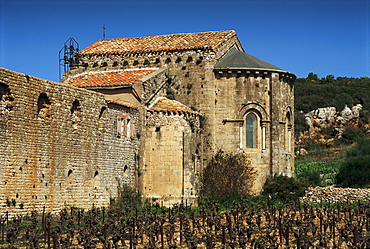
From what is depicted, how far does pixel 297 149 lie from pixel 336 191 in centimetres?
2721

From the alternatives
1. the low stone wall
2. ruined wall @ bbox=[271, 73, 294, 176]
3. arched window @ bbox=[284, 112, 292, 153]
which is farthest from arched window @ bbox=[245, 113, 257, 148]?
the low stone wall

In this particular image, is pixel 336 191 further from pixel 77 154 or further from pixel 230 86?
pixel 77 154

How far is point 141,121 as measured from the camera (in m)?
29.3

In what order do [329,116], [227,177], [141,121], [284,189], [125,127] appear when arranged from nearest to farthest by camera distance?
[125,127] → [141,121] → [227,177] → [284,189] → [329,116]

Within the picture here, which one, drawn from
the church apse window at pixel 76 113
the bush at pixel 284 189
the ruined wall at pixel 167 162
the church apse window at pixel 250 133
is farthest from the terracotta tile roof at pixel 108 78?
the bush at pixel 284 189

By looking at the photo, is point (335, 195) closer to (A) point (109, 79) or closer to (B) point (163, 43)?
(B) point (163, 43)

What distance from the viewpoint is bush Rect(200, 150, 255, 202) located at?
30.9 metres

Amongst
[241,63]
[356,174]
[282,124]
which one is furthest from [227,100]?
[356,174]

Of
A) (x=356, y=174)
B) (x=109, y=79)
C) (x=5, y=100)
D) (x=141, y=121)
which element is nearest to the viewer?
(x=5, y=100)

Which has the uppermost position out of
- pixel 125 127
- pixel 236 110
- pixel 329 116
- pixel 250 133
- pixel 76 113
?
pixel 329 116

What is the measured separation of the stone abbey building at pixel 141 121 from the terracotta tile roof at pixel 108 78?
2.9 inches

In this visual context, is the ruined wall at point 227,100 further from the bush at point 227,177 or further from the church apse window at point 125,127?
the church apse window at point 125,127

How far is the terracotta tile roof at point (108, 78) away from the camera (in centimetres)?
3006

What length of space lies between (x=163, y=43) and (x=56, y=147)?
1198cm
